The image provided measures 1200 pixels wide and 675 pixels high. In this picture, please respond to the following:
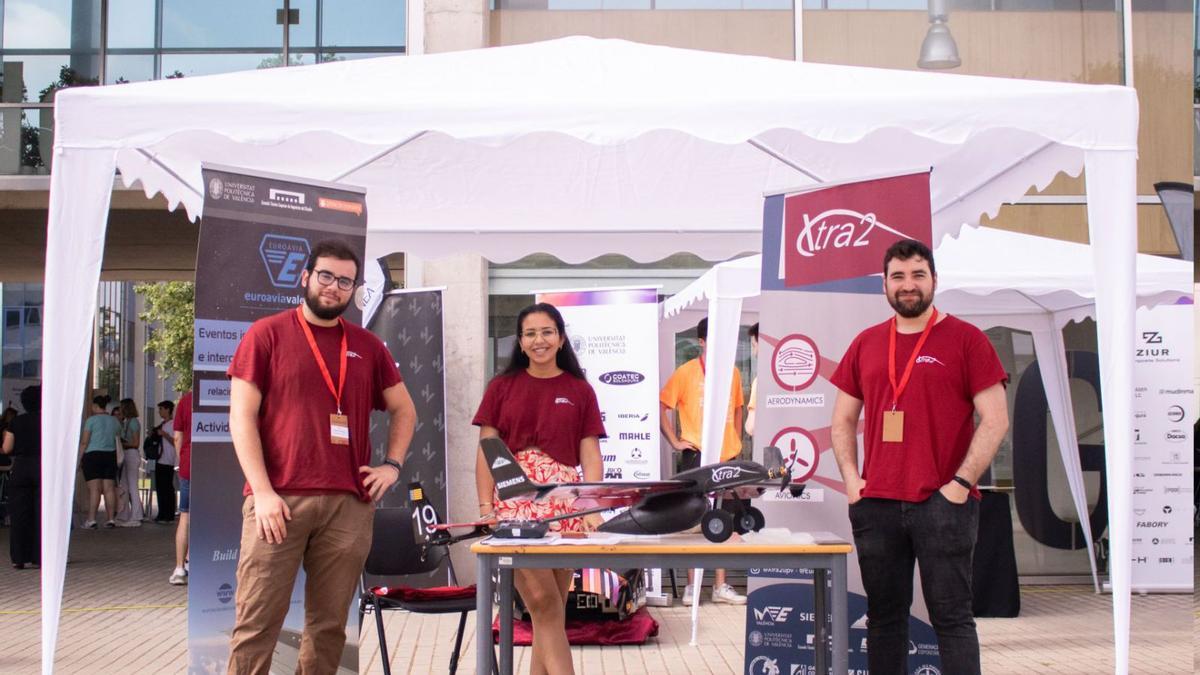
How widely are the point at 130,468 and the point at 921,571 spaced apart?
49.8 feet

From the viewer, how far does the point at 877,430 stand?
4383 millimetres

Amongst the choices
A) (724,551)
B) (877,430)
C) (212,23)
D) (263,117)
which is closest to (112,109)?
(263,117)

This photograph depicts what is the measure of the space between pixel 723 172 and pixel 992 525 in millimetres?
3054

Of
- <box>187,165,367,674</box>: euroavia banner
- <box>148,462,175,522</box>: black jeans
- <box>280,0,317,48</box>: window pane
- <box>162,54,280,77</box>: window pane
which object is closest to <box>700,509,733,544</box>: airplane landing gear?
<box>187,165,367,674</box>: euroavia banner

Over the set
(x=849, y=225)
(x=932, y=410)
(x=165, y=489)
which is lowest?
(x=165, y=489)

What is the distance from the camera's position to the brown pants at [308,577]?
4.09m

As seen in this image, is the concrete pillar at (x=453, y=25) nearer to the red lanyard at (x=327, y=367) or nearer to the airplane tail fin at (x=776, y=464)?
the red lanyard at (x=327, y=367)

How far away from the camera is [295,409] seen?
13.6ft

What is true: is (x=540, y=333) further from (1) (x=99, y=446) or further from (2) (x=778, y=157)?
(1) (x=99, y=446)

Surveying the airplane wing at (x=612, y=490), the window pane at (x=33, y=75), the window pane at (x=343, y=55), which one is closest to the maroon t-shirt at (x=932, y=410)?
the airplane wing at (x=612, y=490)

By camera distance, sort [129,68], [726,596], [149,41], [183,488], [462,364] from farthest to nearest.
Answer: [129,68] < [149,41] < [462,364] < [183,488] < [726,596]

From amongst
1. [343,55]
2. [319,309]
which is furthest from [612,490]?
[343,55]

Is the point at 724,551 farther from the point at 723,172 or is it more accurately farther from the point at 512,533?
the point at 723,172

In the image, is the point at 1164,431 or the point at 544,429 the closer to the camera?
the point at 544,429
